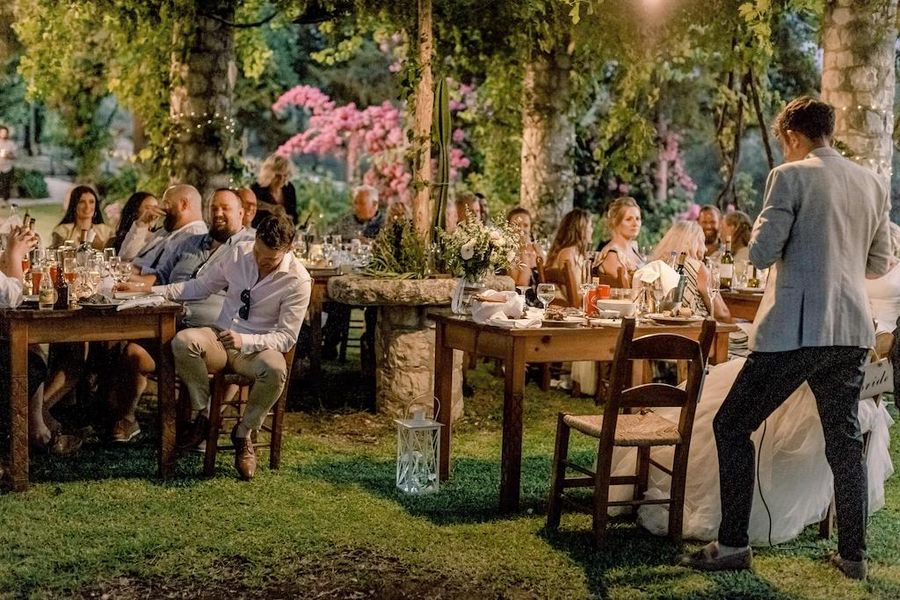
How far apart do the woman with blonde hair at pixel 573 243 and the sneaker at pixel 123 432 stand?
9.84 feet

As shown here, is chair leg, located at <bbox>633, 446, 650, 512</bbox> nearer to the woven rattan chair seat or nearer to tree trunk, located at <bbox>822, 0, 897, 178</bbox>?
the woven rattan chair seat

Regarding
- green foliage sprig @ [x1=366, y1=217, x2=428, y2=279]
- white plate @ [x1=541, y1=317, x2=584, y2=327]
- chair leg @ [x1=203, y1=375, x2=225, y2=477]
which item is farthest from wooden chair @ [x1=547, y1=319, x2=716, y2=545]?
green foliage sprig @ [x1=366, y1=217, x2=428, y2=279]

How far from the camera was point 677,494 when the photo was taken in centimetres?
470

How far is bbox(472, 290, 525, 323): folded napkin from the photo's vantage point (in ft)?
17.2

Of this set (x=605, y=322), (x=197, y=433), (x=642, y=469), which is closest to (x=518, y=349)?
(x=605, y=322)

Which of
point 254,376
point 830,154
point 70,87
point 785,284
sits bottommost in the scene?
point 254,376

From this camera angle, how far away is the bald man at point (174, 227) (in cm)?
670

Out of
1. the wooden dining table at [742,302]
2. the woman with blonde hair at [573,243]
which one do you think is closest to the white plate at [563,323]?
the woman with blonde hair at [573,243]

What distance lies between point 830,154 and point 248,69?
1033cm

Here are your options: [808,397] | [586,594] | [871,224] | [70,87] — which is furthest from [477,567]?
[70,87]

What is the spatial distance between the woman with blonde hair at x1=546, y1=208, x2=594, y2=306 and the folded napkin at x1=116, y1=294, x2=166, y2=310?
305 centimetres

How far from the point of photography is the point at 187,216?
268 inches

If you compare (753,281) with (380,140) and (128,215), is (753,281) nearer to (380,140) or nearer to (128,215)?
(128,215)

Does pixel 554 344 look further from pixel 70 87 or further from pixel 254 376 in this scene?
pixel 70 87
